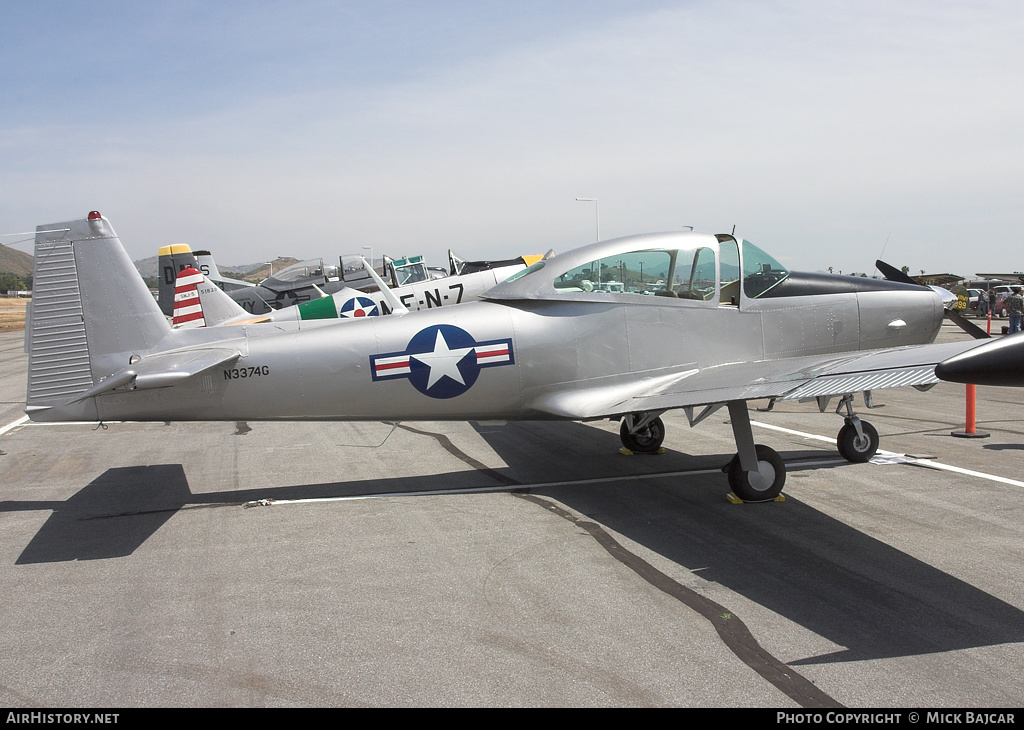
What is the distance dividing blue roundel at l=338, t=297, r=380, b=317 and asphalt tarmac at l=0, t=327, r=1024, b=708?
20.8ft

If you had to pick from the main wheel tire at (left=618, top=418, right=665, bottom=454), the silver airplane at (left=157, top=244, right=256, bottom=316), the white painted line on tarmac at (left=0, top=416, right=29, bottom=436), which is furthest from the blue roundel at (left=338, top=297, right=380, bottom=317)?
the silver airplane at (left=157, top=244, right=256, bottom=316)

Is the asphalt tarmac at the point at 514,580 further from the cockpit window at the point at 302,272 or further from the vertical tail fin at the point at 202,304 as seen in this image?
the cockpit window at the point at 302,272

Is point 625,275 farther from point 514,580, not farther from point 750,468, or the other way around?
point 514,580

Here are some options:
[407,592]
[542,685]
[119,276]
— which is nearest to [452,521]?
[407,592]

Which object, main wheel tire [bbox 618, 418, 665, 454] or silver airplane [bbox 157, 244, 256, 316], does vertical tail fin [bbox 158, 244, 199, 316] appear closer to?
silver airplane [bbox 157, 244, 256, 316]

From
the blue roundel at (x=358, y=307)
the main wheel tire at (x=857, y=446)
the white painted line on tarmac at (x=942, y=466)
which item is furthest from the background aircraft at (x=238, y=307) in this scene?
the white painted line on tarmac at (x=942, y=466)

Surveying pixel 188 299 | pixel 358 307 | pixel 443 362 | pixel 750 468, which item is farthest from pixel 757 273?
pixel 188 299

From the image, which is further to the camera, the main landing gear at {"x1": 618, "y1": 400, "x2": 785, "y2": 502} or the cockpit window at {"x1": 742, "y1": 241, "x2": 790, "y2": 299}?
the cockpit window at {"x1": 742, "y1": 241, "x2": 790, "y2": 299}

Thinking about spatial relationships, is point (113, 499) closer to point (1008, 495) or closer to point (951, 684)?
point (951, 684)

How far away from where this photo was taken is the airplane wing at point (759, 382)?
5.67 m

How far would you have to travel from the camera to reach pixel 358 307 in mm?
15430

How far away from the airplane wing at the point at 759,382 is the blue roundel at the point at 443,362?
82 centimetres

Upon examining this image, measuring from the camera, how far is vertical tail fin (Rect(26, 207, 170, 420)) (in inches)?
269

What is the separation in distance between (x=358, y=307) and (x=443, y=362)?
8638 mm
